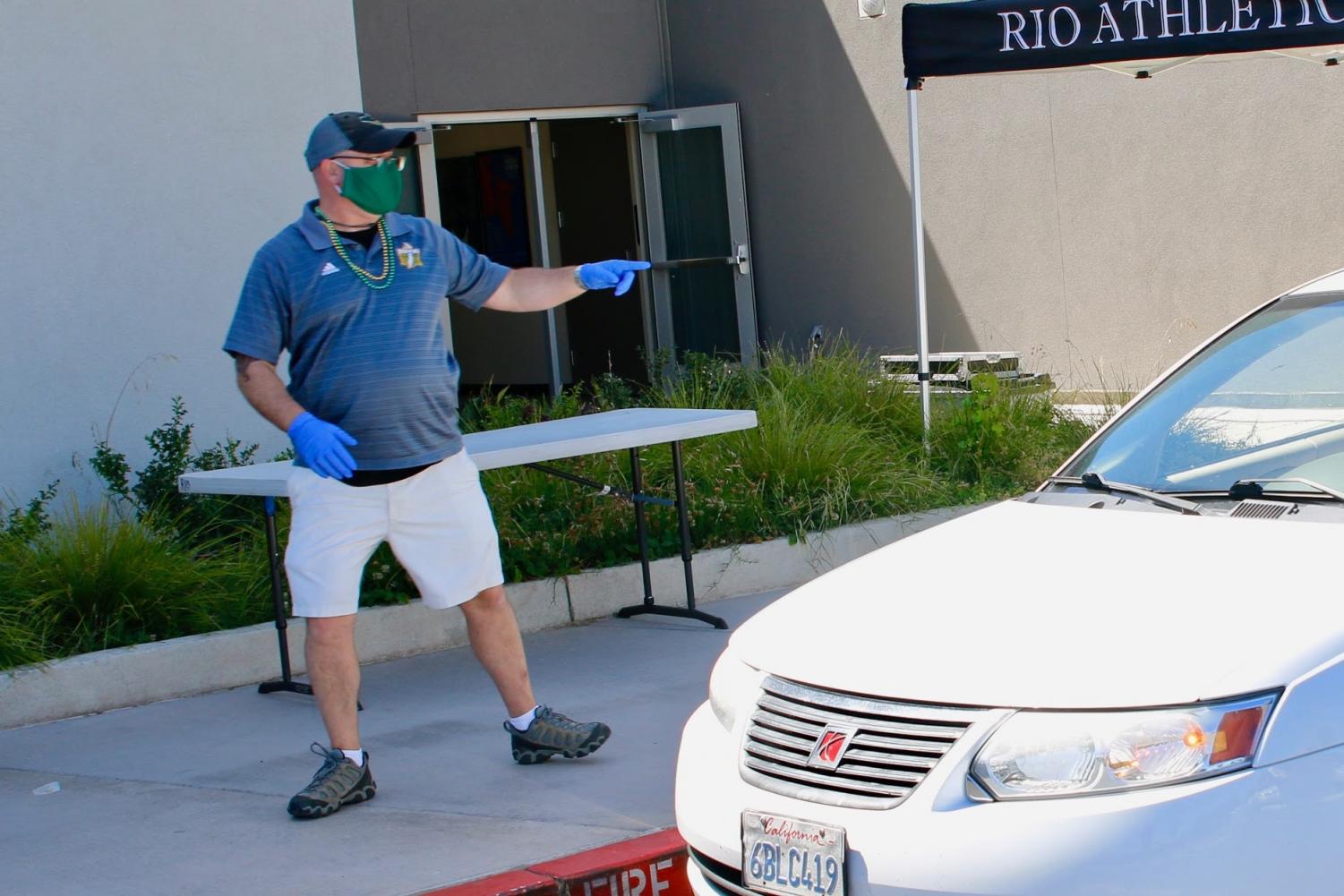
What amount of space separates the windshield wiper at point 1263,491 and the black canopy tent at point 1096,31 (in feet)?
15.0


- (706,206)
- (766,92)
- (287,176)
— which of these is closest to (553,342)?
(706,206)

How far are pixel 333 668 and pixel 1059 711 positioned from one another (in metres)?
2.50

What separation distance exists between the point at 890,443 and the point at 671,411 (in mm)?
2442

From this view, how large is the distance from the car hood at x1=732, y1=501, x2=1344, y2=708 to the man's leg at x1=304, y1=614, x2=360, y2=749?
1486mm

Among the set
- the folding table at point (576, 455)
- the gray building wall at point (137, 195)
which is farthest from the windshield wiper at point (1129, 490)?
the gray building wall at point (137, 195)

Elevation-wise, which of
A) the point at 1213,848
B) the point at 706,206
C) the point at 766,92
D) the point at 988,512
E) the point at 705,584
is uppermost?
the point at 766,92

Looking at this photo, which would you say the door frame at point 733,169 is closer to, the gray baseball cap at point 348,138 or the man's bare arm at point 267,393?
the gray baseball cap at point 348,138

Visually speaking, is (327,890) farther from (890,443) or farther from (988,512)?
(890,443)

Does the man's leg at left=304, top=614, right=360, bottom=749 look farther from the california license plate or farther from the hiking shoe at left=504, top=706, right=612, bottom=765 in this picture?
the california license plate

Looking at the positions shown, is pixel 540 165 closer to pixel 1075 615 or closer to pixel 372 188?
pixel 372 188

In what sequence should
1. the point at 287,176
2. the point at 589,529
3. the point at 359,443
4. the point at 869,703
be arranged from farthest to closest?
the point at 287,176 < the point at 589,529 < the point at 359,443 < the point at 869,703

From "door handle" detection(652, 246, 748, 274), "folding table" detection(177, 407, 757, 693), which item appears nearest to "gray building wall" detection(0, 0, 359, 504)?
"folding table" detection(177, 407, 757, 693)

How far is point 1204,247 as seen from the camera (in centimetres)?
1166

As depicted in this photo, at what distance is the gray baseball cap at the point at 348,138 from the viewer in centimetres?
477
